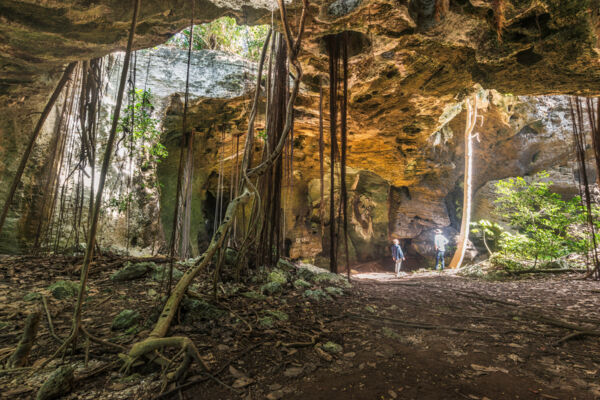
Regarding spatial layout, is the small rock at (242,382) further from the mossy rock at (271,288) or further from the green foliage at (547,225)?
the green foliage at (547,225)

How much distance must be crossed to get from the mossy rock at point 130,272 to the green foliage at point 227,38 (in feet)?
15.5

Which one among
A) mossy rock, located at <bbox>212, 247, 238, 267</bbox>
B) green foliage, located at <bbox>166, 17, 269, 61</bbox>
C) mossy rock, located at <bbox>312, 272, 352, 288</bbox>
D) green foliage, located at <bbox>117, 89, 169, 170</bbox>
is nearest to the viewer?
mossy rock, located at <bbox>212, 247, 238, 267</bbox>

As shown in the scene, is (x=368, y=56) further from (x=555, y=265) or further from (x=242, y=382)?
(x=555, y=265)

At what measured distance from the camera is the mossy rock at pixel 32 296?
165 cm

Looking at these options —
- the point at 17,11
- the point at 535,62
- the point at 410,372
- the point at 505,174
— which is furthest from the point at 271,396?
the point at 505,174

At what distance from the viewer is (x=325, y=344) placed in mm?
1399

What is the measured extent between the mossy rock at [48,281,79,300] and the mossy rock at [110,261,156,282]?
30 centimetres

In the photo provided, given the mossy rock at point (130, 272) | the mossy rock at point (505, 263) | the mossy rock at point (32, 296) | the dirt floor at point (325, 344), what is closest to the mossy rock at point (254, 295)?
the dirt floor at point (325, 344)

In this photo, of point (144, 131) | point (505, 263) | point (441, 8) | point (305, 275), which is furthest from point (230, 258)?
point (505, 263)

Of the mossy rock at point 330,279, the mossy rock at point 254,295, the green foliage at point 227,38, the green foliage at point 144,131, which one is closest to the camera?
the mossy rock at point 254,295

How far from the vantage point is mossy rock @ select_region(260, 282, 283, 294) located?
85.1 inches

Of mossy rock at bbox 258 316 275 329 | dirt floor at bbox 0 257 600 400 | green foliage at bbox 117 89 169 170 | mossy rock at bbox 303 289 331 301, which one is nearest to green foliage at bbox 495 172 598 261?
dirt floor at bbox 0 257 600 400

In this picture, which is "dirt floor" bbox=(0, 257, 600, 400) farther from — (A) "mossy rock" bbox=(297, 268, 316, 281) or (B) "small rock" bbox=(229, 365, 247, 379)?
(A) "mossy rock" bbox=(297, 268, 316, 281)

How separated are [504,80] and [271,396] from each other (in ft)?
13.7
